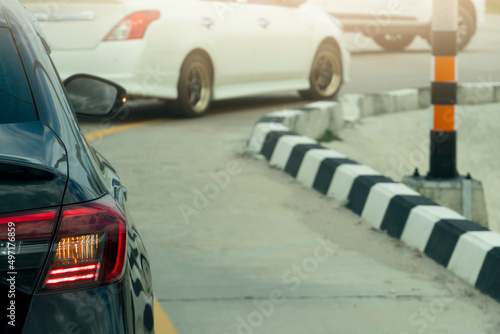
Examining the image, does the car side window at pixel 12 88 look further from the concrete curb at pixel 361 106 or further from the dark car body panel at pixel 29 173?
the concrete curb at pixel 361 106

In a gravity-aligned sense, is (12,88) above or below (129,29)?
above

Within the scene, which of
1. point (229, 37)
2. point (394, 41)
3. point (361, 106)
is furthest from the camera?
point (394, 41)

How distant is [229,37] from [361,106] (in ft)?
5.31

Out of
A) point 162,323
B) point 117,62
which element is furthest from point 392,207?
point 117,62

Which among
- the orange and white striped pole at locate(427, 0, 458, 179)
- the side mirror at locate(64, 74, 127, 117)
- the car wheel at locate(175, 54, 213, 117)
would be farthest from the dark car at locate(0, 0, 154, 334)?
the car wheel at locate(175, 54, 213, 117)

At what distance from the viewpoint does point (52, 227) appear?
69.5 inches

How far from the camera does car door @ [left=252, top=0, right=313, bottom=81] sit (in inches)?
403

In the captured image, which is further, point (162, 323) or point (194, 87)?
point (194, 87)

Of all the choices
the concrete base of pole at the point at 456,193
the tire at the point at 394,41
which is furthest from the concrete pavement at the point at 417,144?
the tire at the point at 394,41

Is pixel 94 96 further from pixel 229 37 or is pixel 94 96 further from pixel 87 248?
pixel 229 37

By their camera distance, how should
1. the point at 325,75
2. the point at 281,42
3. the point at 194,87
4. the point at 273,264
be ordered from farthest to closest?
1. the point at 325,75
2. the point at 281,42
3. the point at 194,87
4. the point at 273,264

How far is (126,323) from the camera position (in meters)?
1.88

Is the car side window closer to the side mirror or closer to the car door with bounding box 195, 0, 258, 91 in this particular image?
the side mirror

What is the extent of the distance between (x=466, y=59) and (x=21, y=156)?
15747 mm
